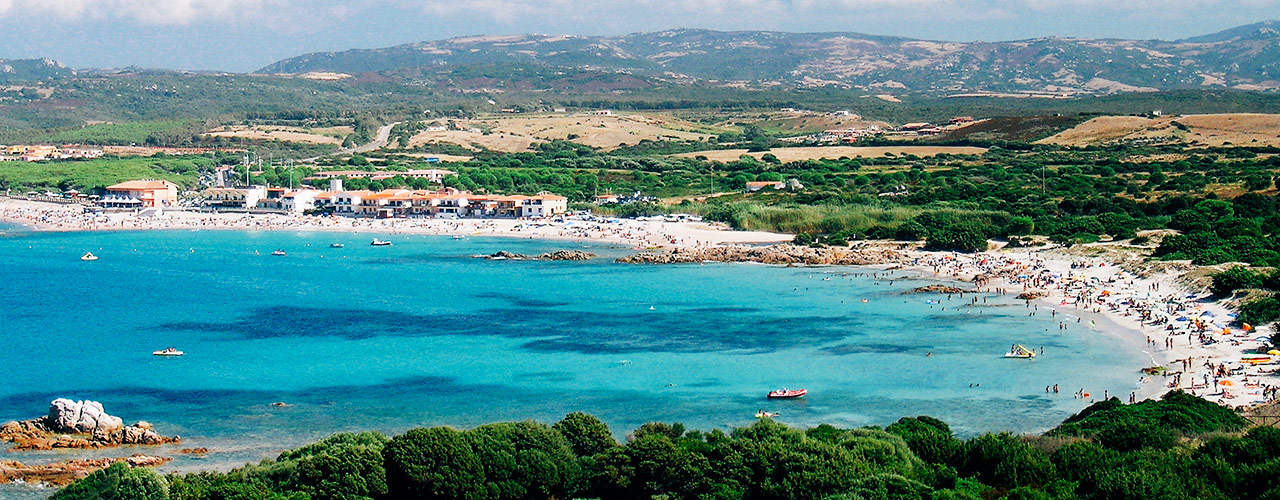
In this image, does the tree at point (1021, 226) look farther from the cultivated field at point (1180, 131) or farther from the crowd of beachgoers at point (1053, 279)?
the cultivated field at point (1180, 131)

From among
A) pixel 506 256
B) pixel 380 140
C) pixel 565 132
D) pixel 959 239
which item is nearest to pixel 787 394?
pixel 959 239

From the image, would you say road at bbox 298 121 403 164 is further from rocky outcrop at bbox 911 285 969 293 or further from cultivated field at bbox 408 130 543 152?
rocky outcrop at bbox 911 285 969 293

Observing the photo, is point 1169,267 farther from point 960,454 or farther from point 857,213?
point 960,454

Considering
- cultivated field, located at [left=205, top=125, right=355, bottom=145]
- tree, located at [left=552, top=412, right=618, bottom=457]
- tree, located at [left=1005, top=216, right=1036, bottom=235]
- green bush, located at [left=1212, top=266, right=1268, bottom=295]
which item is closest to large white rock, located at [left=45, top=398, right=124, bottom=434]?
tree, located at [left=552, top=412, right=618, bottom=457]

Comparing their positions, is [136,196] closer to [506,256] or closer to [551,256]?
[506,256]

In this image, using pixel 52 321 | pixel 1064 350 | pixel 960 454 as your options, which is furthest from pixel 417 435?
pixel 52 321

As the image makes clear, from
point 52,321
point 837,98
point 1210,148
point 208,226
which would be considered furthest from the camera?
point 837,98
